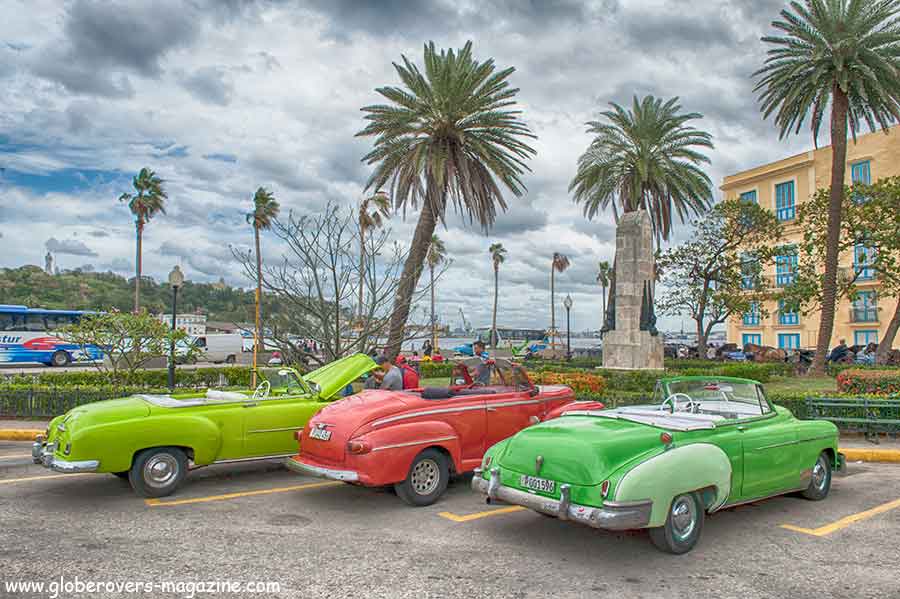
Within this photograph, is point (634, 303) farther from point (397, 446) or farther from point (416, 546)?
point (416, 546)

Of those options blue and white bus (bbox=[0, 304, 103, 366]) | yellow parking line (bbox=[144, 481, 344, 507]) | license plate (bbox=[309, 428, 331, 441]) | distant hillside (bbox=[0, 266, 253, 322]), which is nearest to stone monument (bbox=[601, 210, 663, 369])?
yellow parking line (bbox=[144, 481, 344, 507])

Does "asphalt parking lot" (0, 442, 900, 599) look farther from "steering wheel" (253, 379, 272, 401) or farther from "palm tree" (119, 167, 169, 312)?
"palm tree" (119, 167, 169, 312)

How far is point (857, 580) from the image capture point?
4.61 meters

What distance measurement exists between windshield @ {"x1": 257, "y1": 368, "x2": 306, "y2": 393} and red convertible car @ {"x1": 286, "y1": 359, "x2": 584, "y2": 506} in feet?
3.39

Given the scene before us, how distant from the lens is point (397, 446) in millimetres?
6410

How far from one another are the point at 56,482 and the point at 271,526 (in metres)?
3.36

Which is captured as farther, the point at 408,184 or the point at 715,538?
the point at 408,184

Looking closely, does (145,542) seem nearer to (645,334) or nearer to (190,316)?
(645,334)

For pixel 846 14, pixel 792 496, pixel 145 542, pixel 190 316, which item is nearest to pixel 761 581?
pixel 792 496

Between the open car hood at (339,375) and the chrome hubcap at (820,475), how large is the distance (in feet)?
16.6

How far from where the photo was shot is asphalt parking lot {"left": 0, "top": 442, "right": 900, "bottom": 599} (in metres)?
4.54

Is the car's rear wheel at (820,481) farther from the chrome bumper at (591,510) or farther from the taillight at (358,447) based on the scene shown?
the taillight at (358,447)

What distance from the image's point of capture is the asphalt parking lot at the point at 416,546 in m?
4.54

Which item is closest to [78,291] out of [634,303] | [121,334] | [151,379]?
[151,379]
